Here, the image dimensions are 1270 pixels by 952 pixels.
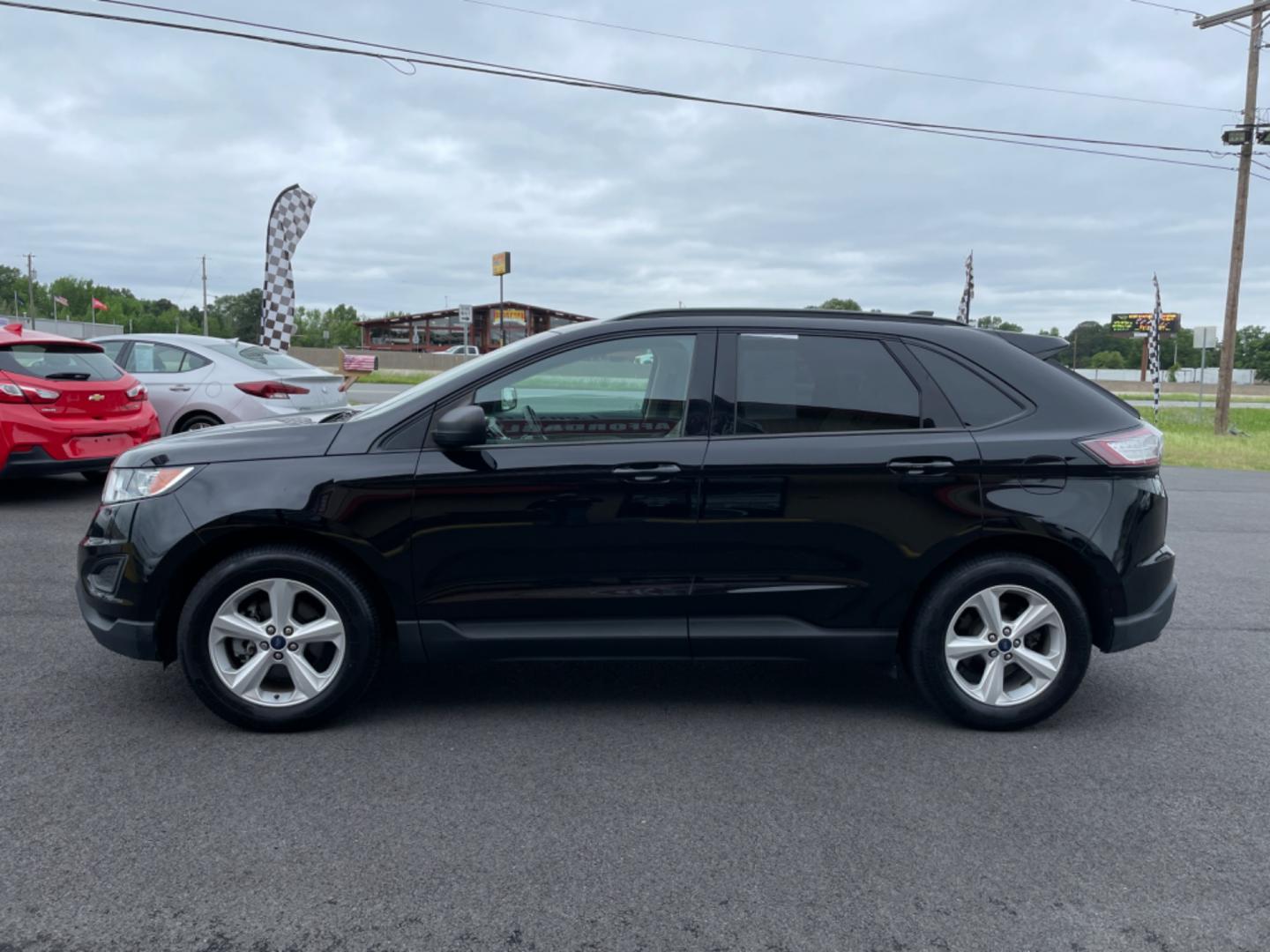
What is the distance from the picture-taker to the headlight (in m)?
3.82

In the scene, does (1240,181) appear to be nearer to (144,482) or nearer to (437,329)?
(144,482)

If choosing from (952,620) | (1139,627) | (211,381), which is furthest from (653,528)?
(211,381)

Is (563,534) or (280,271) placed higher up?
(280,271)

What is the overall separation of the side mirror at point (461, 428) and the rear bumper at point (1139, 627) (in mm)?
2670

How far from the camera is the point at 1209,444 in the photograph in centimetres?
1986

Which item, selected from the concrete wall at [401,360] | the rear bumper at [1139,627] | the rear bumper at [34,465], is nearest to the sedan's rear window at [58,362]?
the rear bumper at [34,465]

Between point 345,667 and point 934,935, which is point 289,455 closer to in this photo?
point 345,667

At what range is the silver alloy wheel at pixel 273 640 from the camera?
376cm

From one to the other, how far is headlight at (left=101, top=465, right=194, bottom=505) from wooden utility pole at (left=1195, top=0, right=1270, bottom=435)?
23.9 meters

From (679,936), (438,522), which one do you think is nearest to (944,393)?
(438,522)

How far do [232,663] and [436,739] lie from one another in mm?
857

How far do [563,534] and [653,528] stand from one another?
13.9 inches

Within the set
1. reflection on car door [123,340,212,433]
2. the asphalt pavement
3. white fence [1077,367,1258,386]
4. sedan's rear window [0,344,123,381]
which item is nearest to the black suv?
the asphalt pavement

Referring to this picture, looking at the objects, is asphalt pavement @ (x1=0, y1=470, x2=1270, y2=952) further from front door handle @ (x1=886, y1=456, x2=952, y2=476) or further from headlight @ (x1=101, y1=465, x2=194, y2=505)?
front door handle @ (x1=886, y1=456, x2=952, y2=476)
